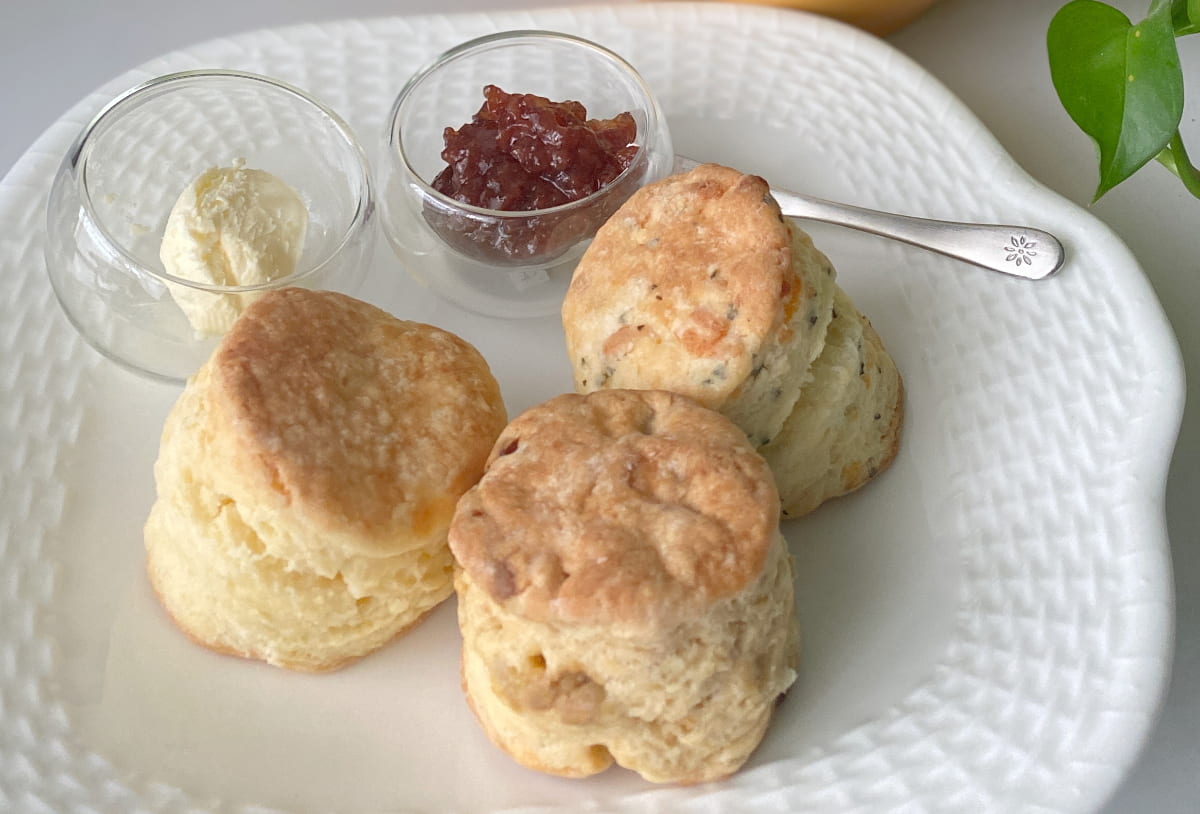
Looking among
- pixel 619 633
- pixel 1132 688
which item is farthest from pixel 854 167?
pixel 619 633

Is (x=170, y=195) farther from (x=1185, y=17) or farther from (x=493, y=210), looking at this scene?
(x=1185, y=17)

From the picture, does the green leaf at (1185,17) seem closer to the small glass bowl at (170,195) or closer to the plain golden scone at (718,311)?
the plain golden scone at (718,311)

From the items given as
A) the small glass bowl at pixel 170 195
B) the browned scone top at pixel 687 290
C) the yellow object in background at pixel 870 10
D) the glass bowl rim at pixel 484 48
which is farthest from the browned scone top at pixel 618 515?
the yellow object in background at pixel 870 10

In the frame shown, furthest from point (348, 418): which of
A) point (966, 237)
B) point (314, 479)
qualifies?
point (966, 237)

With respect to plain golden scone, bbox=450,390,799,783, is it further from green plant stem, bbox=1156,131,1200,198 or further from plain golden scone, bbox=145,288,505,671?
green plant stem, bbox=1156,131,1200,198

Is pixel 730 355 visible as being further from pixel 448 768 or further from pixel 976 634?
pixel 448 768

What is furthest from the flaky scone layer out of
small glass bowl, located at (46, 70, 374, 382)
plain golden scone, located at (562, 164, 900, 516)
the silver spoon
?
the silver spoon
